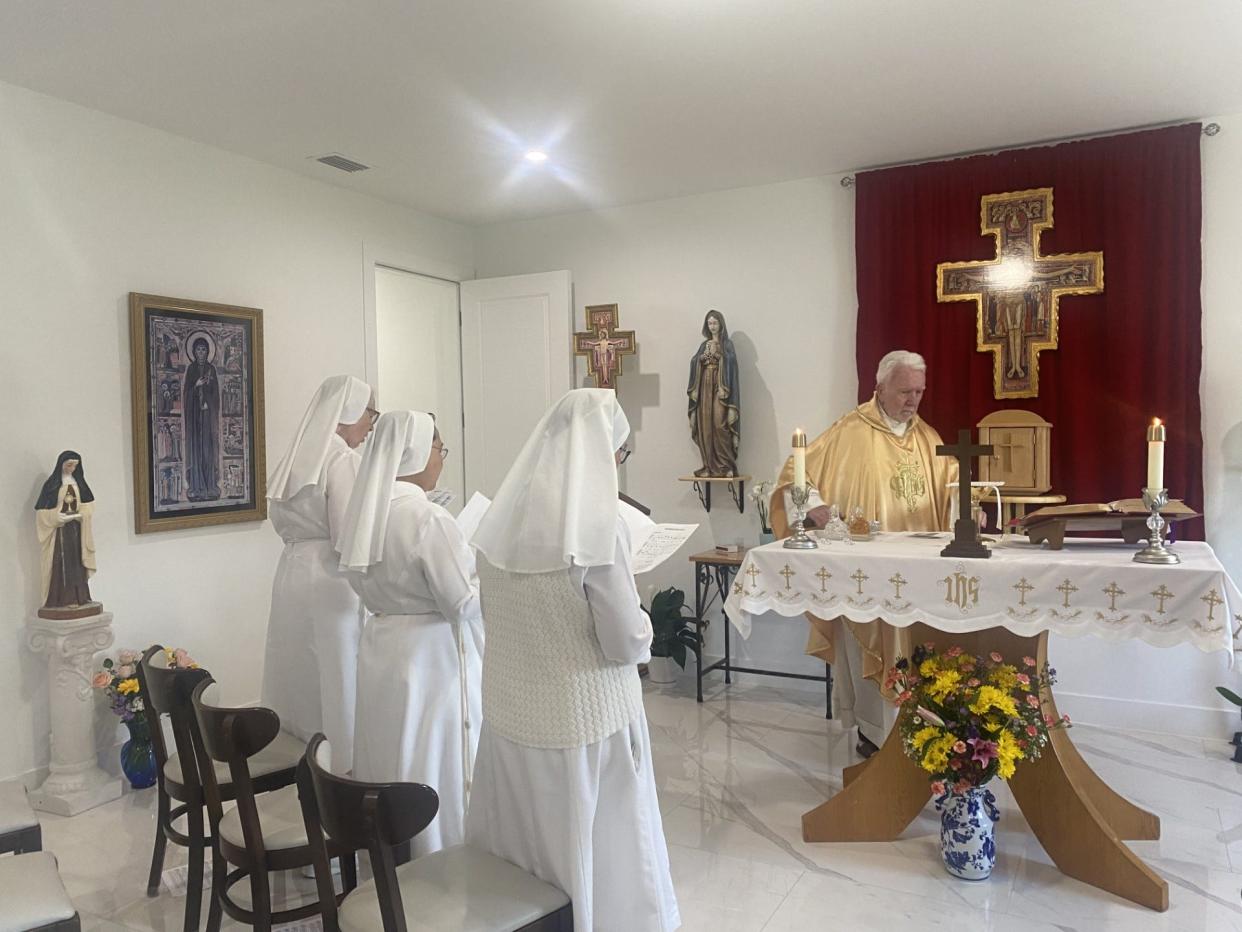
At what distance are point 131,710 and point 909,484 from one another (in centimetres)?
352

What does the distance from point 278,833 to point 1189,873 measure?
2.82 metres

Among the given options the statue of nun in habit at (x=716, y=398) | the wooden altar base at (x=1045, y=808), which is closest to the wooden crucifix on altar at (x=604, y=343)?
the statue of nun in habit at (x=716, y=398)

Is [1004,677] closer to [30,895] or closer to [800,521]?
[800,521]

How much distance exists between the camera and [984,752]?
285 cm

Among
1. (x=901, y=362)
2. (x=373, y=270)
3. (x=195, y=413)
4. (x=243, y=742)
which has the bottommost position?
(x=243, y=742)

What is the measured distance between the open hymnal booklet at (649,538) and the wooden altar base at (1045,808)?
1.09 m

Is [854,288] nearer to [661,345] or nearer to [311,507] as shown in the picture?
[661,345]

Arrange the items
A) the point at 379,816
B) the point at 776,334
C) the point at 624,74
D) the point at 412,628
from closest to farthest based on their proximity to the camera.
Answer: the point at 379,816
the point at 412,628
the point at 624,74
the point at 776,334

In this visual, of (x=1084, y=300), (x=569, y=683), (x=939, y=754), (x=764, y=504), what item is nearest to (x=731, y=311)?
(x=764, y=504)

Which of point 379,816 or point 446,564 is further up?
point 446,564

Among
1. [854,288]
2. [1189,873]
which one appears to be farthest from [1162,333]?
[1189,873]

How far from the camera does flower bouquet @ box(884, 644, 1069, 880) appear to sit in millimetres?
2857

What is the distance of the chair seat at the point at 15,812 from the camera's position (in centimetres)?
231

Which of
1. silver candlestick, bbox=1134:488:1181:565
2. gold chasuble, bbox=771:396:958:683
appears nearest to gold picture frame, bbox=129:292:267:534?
gold chasuble, bbox=771:396:958:683
